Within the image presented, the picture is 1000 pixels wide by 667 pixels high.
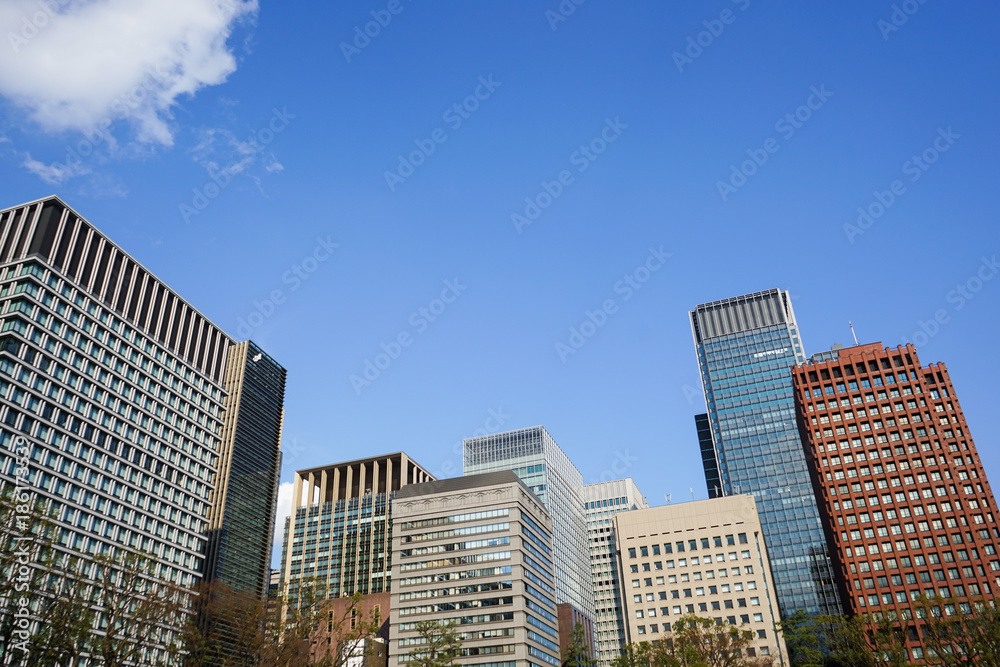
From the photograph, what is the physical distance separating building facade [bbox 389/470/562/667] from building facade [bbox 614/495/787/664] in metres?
18.4

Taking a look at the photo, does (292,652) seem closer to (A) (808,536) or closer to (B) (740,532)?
(B) (740,532)

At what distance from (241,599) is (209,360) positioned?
2933 inches

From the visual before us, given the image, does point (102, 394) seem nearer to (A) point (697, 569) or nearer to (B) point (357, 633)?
(B) point (357, 633)

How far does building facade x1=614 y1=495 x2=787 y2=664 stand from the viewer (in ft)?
443

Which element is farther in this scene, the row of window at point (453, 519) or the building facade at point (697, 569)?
the row of window at point (453, 519)

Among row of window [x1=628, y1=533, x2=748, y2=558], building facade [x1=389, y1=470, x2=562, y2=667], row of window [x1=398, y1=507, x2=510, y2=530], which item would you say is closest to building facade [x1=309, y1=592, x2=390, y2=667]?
building facade [x1=389, y1=470, x2=562, y2=667]

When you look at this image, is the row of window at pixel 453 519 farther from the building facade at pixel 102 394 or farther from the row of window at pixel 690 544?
the building facade at pixel 102 394

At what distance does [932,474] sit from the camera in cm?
14425

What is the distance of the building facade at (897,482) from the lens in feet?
444

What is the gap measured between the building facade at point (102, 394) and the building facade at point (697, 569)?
A: 80412mm

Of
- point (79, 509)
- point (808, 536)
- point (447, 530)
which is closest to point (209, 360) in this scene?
point (79, 509)

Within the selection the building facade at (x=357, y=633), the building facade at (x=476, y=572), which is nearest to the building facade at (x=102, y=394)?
the building facade at (x=357, y=633)

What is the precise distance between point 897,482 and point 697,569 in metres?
43.1

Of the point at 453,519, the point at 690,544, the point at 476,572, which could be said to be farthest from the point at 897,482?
the point at 453,519
